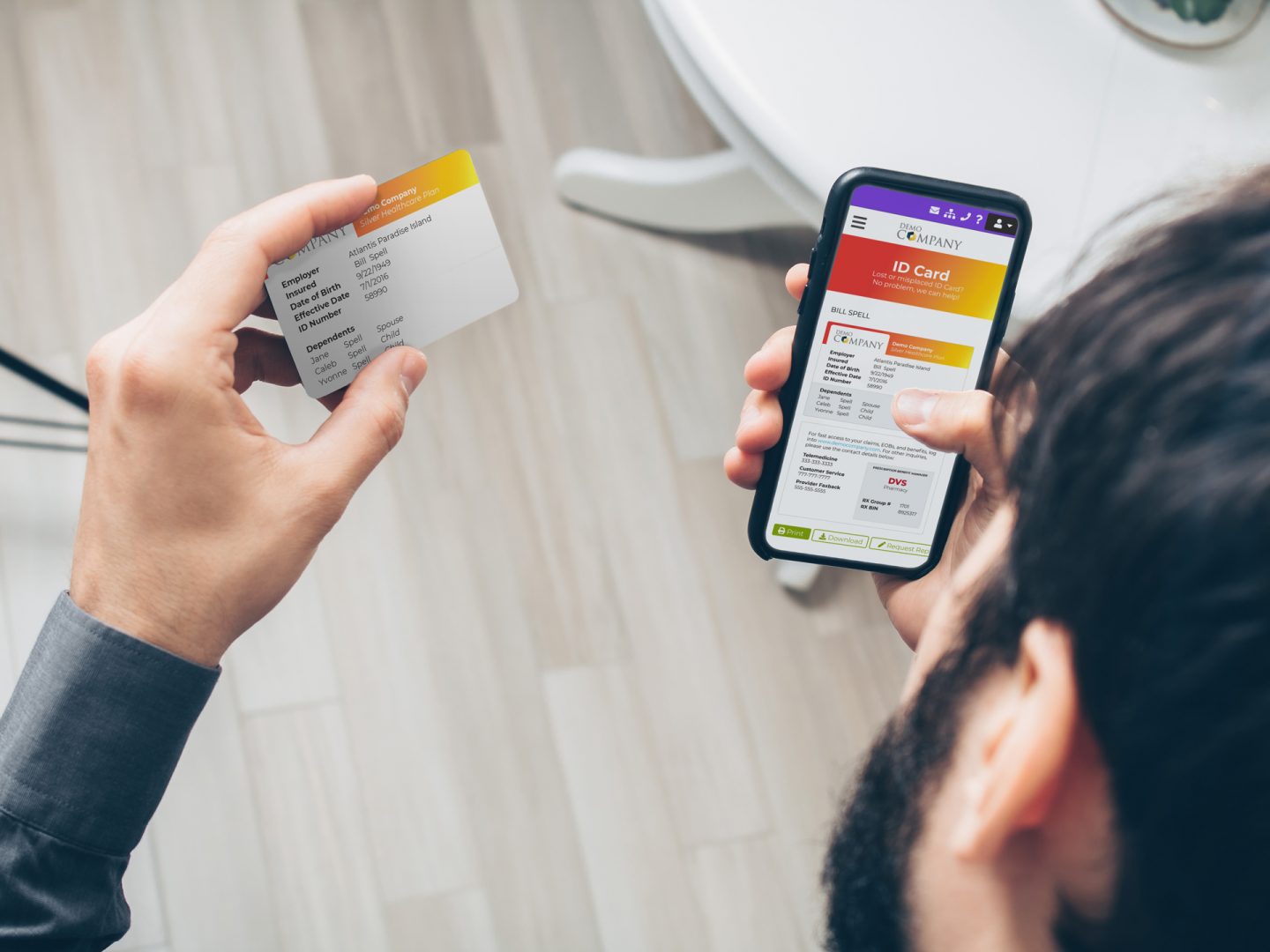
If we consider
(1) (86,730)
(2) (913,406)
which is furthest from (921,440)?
(1) (86,730)

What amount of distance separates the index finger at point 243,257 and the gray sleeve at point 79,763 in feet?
0.65

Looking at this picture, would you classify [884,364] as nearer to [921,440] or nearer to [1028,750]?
[921,440]

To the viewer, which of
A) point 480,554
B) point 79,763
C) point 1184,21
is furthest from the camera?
point 480,554

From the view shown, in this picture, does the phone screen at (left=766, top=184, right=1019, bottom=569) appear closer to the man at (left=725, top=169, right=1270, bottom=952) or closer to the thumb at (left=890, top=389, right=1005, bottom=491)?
the thumb at (left=890, top=389, right=1005, bottom=491)

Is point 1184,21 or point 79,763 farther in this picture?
point 1184,21

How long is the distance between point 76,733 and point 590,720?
0.68 meters

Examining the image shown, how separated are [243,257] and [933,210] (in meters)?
0.45

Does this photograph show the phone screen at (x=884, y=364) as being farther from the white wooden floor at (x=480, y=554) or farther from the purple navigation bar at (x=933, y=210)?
the white wooden floor at (x=480, y=554)

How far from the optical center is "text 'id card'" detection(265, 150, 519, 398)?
66cm

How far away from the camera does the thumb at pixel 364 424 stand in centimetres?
63

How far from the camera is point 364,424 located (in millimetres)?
640

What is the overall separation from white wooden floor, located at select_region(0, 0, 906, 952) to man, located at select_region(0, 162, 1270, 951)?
50 centimetres

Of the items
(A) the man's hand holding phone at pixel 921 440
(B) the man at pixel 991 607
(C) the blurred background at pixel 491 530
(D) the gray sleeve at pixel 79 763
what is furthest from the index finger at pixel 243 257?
(C) the blurred background at pixel 491 530

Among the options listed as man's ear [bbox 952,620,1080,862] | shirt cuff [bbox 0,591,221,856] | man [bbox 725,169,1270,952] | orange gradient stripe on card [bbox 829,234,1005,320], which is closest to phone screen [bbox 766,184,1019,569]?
orange gradient stripe on card [bbox 829,234,1005,320]
